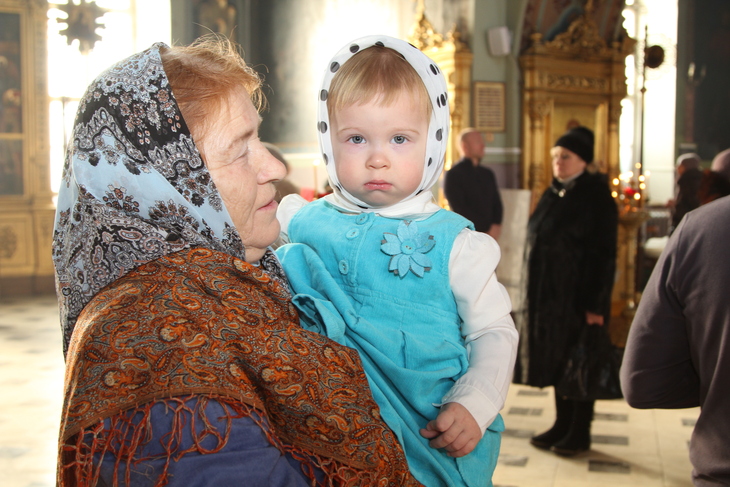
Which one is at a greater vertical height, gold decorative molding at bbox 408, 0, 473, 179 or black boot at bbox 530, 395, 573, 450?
gold decorative molding at bbox 408, 0, 473, 179

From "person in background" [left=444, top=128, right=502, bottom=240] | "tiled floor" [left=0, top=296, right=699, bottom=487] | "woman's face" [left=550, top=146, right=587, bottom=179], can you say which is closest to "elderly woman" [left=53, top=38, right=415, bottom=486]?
"tiled floor" [left=0, top=296, right=699, bottom=487]

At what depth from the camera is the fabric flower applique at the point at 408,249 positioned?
1535mm

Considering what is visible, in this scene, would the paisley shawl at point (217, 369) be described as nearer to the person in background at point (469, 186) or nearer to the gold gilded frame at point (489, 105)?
the person in background at point (469, 186)

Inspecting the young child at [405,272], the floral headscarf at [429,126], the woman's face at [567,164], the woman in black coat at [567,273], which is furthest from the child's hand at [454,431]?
the woman's face at [567,164]

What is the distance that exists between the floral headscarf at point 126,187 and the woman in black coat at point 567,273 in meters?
3.33

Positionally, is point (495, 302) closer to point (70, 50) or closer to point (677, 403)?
point (677, 403)

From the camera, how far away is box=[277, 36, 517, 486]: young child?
147 centimetres

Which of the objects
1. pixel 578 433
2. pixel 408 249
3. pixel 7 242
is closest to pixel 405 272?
pixel 408 249

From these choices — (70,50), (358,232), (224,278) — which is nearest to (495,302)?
(358,232)

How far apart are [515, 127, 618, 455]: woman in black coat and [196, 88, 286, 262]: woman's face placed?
315 cm

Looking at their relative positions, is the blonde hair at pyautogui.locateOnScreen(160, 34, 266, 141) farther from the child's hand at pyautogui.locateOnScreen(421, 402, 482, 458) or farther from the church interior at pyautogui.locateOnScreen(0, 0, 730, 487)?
the church interior at pyautogui.locateOnScreen(0, 0, 730, 487)

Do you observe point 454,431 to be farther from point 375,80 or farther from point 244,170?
point 375,80

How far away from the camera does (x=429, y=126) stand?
170 cm

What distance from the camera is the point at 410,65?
168 cm
